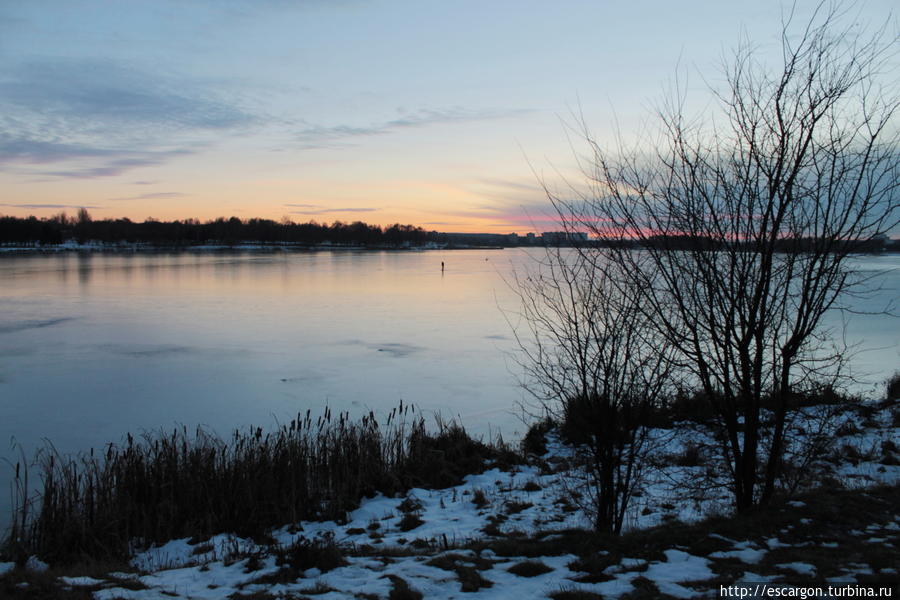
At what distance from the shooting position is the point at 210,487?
631 centimetres

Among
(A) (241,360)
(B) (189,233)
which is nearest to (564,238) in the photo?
(A) (241,360)

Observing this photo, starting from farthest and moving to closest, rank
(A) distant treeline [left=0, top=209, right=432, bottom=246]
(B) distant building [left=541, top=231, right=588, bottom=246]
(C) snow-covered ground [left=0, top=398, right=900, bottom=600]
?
(A) distant treeline [left=0, top=209, right=432, bottom=246]
(B) distant building [left=541, top=231, right=588, bottom=246]
(C) snow-covered ground [left=0, top=398, right=900, bottom=600]

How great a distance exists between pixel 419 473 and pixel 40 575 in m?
4.23

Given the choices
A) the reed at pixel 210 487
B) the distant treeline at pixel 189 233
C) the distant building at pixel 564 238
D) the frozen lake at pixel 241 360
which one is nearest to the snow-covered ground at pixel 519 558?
the reed at pixel 210 487

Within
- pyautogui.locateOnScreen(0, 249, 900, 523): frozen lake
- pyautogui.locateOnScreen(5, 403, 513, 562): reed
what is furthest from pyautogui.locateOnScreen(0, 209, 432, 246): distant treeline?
pyautogui.locateOnScreen(5, 403, 513, 562): reed

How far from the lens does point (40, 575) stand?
3.96 metres

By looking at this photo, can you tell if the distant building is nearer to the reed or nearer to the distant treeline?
the reed

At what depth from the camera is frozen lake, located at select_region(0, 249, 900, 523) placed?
31.0 ft

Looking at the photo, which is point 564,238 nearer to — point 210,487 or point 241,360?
point 210,487

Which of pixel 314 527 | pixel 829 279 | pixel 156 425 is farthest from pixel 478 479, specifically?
pixel 156 425

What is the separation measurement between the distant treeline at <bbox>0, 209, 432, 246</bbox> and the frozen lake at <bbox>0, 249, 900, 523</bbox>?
273ft

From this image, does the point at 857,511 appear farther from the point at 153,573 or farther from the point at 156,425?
the point at 156,425

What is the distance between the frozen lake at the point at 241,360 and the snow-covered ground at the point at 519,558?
3.06 m

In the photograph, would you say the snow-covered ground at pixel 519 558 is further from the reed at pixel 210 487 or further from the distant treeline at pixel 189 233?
the distant treeline at pixel 189 233
